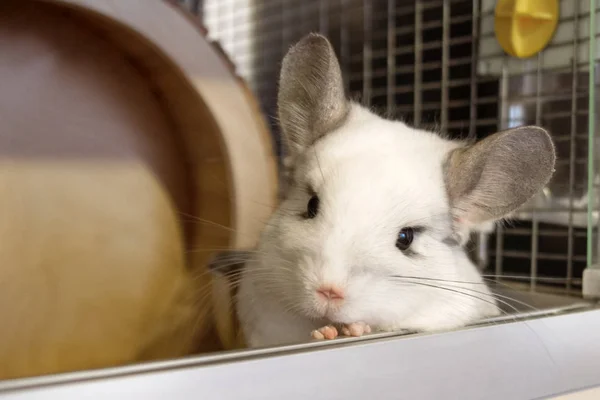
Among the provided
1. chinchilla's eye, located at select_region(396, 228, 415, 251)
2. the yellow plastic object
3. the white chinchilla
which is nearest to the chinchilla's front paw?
the white chinchilla

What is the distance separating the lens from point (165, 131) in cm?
113

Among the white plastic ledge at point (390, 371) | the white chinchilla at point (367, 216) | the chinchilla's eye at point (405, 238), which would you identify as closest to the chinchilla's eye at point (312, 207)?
the white chinchilla at point (367, 216)

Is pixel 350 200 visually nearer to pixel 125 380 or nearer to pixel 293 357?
pixel 293 357

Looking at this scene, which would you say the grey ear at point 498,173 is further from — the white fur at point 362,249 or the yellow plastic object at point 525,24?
the yellow plastic object at point 525,24

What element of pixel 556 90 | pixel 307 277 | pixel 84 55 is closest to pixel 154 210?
pixel 84 55

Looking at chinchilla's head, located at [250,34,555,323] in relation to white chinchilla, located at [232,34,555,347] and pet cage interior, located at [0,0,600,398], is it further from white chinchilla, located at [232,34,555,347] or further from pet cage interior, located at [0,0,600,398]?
pet cage interior, located at [0,0,600,398]

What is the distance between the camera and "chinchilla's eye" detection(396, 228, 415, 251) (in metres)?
0.85

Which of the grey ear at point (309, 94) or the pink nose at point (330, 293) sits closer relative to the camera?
the pink nose at point (330, 293)

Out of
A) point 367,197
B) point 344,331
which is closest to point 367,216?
point 367,197

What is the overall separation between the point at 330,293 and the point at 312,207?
162 mm

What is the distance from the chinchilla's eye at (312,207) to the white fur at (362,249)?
0.01 metres

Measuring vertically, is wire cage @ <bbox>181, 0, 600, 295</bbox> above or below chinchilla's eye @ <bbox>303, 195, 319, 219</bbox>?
above

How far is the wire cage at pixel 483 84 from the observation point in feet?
3.44

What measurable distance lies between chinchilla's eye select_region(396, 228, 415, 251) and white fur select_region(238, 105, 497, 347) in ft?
0.04
